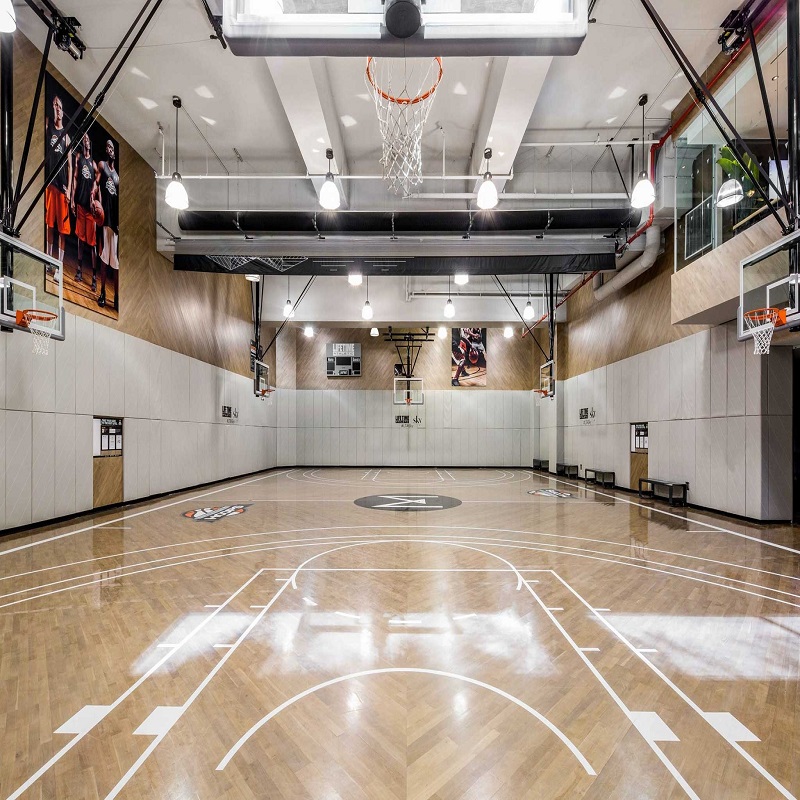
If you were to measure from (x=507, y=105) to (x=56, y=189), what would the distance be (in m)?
6.95

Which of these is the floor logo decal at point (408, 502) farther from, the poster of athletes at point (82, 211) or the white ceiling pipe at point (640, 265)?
the white ceiling pipe at point (640, 265)

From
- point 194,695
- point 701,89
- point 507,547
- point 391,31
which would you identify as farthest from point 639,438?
point 194,695

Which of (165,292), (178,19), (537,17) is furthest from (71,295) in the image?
(537,17)

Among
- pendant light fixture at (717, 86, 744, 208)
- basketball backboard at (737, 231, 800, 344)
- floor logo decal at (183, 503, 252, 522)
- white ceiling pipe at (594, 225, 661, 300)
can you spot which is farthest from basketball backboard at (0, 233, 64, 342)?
white ceiling pipe at (594, 225, 661, 300)

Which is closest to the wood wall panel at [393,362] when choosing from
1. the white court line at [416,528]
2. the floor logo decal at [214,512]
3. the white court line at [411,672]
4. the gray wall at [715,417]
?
the gray wall at [715,417]

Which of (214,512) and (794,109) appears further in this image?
(214,512)

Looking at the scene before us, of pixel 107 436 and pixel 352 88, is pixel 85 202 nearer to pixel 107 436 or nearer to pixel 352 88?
pixel 107 436

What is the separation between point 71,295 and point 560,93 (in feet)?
27.6

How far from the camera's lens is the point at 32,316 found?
5.65 m

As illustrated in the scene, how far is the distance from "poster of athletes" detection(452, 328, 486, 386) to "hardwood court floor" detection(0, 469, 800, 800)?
13.0m

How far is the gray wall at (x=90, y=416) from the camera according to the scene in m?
6.69

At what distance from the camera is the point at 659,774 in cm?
216

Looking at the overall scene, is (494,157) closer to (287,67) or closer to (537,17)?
(287,67)

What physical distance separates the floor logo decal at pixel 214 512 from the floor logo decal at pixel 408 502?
7.81 feet
